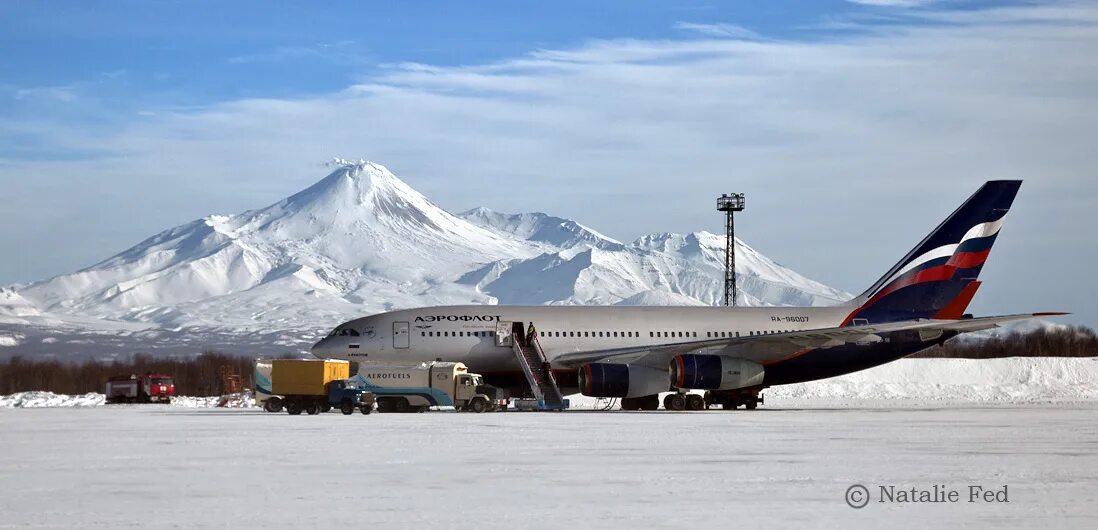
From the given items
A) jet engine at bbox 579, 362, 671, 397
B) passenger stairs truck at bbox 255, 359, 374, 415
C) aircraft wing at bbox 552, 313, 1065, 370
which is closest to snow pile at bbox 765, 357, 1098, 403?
aircraft wing at bbox 552, 313, 1065, 370

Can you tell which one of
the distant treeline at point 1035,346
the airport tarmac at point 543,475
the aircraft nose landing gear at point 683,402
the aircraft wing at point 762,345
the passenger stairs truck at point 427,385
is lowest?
the airport tarmac at point 543,475

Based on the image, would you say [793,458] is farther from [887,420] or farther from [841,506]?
[887,420]

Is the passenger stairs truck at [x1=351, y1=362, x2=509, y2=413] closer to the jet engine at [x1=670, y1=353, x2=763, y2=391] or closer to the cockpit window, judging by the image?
the cockpit window

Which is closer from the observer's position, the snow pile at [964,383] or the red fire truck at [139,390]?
the snow pile at [964,383]

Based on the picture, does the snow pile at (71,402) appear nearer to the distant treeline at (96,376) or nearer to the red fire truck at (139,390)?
the red fire truck at (139,390)

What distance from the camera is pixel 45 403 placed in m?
63.0

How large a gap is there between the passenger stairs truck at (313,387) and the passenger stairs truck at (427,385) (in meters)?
0.80

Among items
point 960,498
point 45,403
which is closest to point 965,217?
point 960,498

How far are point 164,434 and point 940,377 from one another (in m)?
56.8

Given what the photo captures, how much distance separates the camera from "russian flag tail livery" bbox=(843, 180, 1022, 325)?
5047cm

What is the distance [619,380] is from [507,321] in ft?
16.3

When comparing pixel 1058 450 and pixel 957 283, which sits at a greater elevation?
pixel 957 283

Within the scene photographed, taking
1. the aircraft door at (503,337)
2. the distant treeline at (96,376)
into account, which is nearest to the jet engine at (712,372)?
the aircraft door at (503,337)

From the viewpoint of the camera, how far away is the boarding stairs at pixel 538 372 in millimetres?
45688
